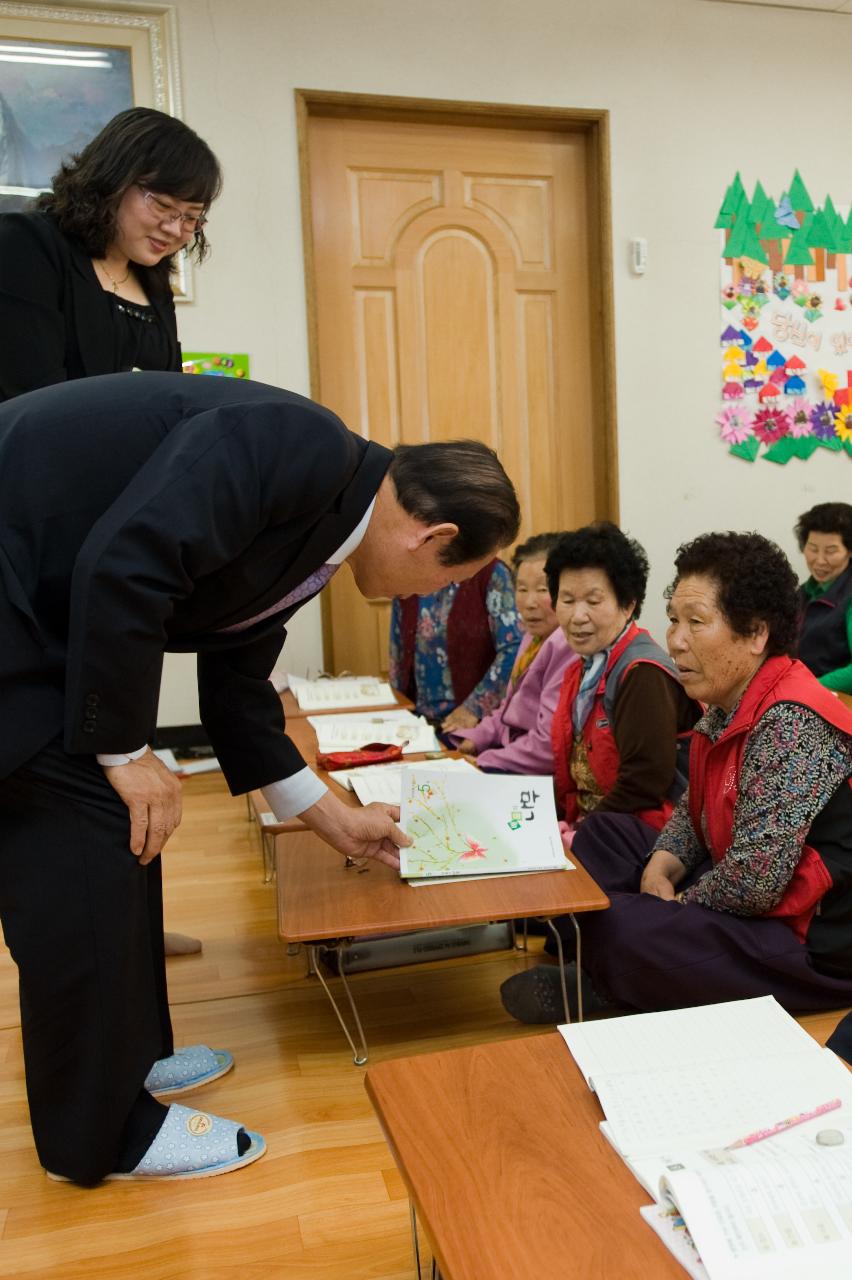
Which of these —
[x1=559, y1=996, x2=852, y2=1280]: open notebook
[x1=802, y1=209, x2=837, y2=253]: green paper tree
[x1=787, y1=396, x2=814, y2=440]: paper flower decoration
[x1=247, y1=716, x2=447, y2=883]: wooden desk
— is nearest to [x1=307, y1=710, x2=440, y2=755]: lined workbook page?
[x1=247, y1=716, x2=447, y2=883]: wooden desk

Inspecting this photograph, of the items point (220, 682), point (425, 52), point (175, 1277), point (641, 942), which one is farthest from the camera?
point (425, 52)

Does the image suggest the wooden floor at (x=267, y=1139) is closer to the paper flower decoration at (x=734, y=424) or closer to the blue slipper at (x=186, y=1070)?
the blue slipper at (x=186, y=1070)

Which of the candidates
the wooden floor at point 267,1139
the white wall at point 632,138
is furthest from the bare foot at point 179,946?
the white wall at point 632,138

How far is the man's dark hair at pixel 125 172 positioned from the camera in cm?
192

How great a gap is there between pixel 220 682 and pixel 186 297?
299cm

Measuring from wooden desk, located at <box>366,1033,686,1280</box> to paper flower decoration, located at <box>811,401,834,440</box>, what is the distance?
4.39 metres

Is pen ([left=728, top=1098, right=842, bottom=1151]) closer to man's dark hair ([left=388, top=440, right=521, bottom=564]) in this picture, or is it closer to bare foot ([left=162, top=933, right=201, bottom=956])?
man's dark hair ([left=388, top=440, right=521, bottom=564])

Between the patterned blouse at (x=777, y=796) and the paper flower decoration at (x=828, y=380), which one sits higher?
the paper flower decoration at (x=828, y=380)

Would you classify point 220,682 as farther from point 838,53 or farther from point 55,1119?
point 838,53

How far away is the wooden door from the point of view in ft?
14.9

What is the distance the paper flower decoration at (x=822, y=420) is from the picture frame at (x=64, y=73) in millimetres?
3161

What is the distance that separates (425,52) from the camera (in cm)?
442

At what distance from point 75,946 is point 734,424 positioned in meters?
4.21

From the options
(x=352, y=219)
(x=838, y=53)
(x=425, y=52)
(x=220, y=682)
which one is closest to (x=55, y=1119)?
(x=220, y=682)
